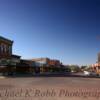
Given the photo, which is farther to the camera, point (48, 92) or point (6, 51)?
point (6, 51)

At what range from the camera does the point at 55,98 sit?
12.1m

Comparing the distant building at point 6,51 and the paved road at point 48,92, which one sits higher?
the distant building at point 6,51

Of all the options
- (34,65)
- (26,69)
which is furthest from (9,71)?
(34,65)

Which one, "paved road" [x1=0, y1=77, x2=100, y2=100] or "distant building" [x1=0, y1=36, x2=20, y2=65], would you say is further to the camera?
"distant building" [x1=0, y1=36, x2=20, y2=65]

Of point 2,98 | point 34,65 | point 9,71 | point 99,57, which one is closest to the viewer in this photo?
point 2,98

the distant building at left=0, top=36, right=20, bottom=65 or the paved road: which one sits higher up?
the distant building at left=0, top=36, right=20, bottom=65

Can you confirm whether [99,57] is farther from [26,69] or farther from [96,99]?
[96,99]

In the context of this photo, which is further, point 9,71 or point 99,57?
point 99,57

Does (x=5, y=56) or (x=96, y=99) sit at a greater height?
(x=5, y=56)

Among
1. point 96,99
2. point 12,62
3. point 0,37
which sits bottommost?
point 96,99

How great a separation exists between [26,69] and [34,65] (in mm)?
5666

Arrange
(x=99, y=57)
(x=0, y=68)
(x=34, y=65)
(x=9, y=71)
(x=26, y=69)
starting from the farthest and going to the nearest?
(x=99, y=57) → (x=34, y=65) → (x=26, y=69) → (x=9, y=71) → (x=0, y=68)

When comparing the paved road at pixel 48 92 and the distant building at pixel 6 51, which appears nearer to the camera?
the paved road at pixel 48 92

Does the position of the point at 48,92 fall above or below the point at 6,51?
below
